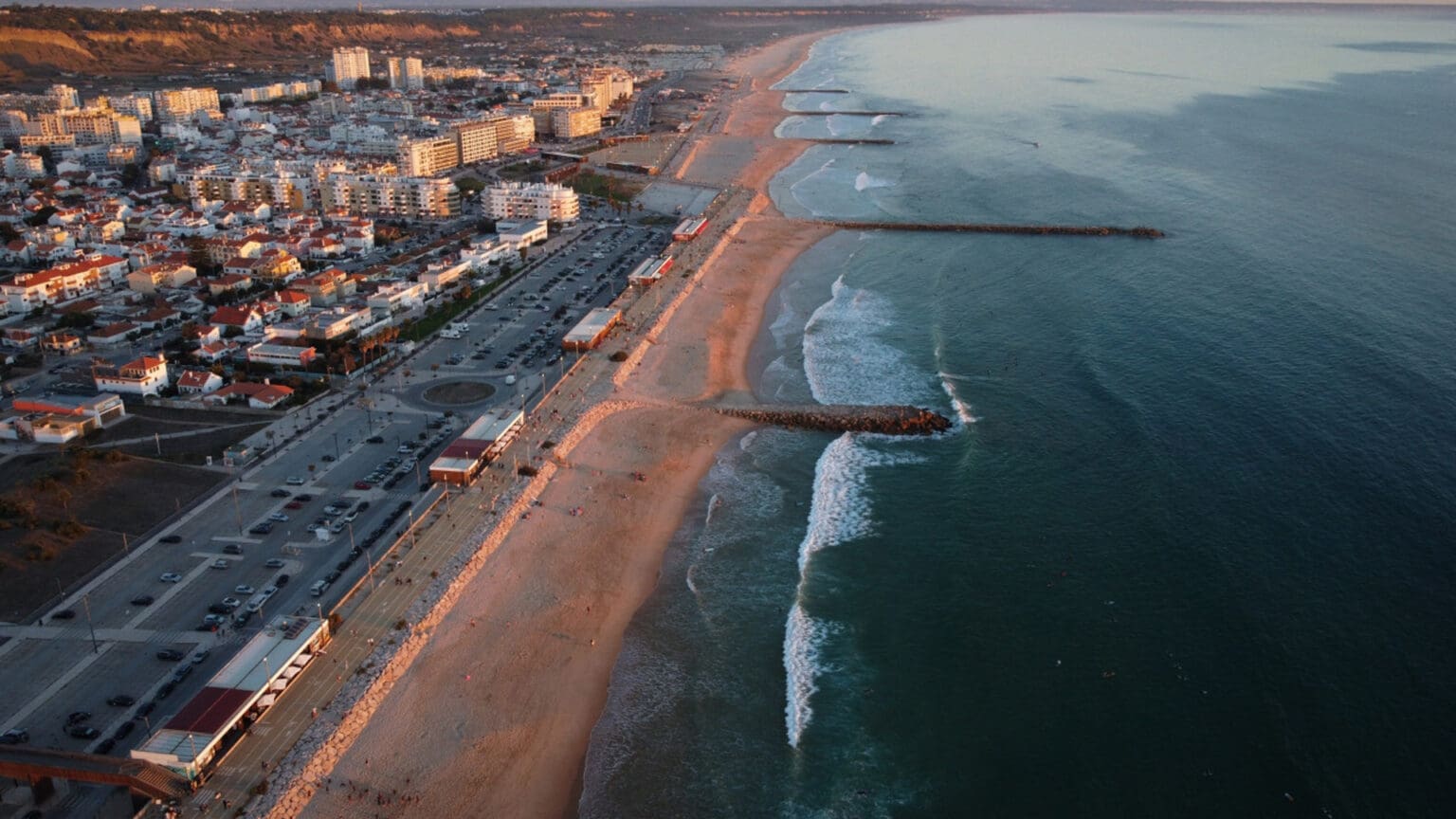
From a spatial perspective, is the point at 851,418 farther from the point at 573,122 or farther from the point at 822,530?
the point at 573,122

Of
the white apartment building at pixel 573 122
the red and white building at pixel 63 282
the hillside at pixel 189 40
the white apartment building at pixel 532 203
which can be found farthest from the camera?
the hillside at pixel 189 40

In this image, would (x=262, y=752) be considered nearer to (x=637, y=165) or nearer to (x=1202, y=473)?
(x=1202, y=473)

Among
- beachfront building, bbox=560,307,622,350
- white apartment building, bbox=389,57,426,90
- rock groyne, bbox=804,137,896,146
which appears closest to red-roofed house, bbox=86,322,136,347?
beachfront building, bbox=560,307,622,350

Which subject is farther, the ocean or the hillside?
the hillside

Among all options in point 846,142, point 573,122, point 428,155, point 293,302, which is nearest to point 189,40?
point 573,122

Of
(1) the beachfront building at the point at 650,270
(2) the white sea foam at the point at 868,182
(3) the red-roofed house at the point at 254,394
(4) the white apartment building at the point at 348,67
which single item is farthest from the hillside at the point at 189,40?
(3) the red-roofed house at the point at 254,394

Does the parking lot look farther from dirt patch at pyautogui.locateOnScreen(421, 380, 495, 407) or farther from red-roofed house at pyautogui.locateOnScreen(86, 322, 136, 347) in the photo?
red-roofed house at pyautogui.locateOnScreen(86, 322, 136, 347)

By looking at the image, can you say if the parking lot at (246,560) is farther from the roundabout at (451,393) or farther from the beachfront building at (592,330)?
the beachfront building at (592,330)
